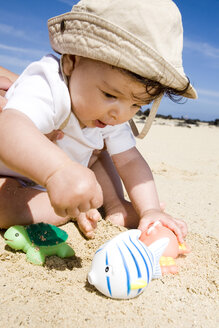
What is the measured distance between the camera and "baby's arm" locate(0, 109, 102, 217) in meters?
1.21

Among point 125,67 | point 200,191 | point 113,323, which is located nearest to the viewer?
point 113,323

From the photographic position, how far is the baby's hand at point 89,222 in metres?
1.91

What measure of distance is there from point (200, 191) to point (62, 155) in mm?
2165

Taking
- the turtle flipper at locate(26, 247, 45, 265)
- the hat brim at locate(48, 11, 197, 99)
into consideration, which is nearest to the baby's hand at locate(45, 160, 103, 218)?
the turtle flipper at locate(26, 247, 45, 265)

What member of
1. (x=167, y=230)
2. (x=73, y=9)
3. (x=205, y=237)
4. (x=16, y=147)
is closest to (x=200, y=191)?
(x=205, y=237)

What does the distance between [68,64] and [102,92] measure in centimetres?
30

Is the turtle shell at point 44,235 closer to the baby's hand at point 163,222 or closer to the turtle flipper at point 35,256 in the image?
the turtle flipper at point 35,256

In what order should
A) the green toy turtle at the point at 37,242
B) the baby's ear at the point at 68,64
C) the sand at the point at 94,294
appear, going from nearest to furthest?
the sand at the point at 94,294 → the green toy turtle at the point at 37,242 → the baby's ear at the point at 68,64

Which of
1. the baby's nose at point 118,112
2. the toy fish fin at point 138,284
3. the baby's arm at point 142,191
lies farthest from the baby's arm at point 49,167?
the baby's arm at point 142,191

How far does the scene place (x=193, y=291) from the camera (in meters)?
1.48

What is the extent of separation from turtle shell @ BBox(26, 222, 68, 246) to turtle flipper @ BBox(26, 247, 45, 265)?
5 cm

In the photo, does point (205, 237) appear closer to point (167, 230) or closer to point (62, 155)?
point (167, 230)

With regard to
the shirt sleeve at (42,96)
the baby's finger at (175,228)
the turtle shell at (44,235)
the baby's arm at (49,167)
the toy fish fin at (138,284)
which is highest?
the shirt sleeve at (42,96)

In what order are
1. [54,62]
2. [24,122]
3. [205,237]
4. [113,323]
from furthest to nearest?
1. [205,237]
2. [54,62]
3. [24,122]
4. [113,323]
